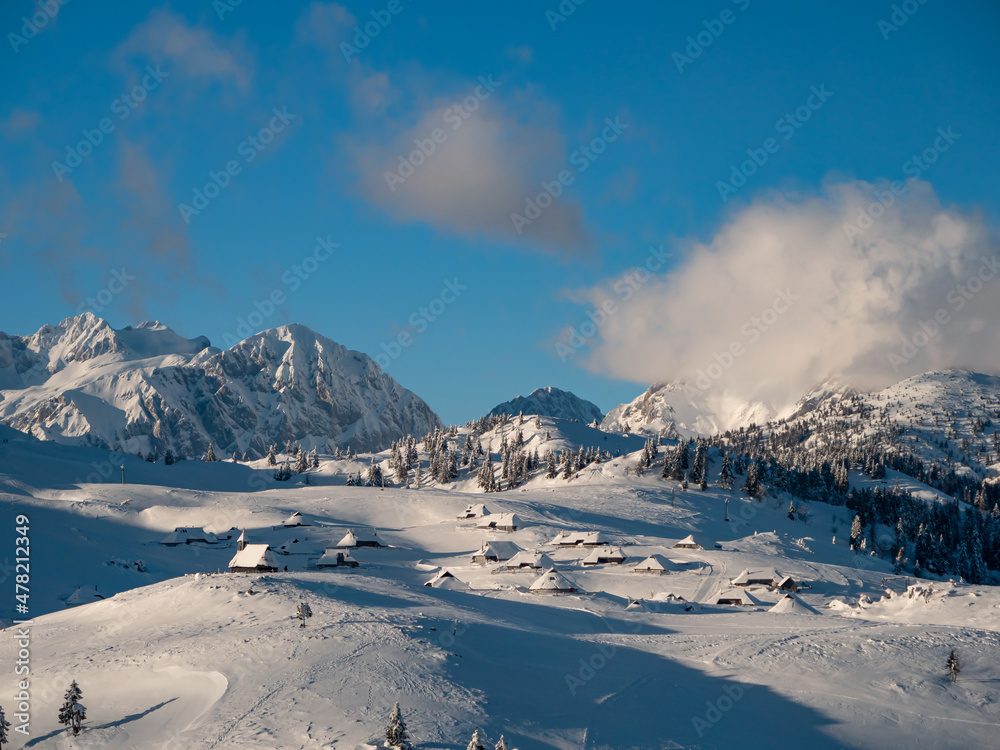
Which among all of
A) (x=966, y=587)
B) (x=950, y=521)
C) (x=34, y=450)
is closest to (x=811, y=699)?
(x=966, y=587)

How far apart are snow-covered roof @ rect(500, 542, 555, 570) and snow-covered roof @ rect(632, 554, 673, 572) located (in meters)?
8.86

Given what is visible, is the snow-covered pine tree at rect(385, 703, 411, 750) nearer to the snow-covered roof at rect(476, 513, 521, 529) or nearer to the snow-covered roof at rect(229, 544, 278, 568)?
the snow-covered roof at rect(229, 544, 278, 568)

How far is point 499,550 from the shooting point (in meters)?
86.5

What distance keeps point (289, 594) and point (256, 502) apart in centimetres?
7071

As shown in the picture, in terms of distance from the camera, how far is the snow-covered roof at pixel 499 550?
85375 mm

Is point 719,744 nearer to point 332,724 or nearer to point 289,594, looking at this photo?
point 332,724

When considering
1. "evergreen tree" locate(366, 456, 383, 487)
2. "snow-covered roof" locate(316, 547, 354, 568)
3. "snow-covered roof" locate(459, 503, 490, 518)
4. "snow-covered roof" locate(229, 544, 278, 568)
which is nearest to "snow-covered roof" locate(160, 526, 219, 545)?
"snow-covered roof" locate(316, 547, 354, 568)

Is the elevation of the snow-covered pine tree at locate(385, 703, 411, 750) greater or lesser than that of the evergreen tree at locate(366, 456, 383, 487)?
lesser

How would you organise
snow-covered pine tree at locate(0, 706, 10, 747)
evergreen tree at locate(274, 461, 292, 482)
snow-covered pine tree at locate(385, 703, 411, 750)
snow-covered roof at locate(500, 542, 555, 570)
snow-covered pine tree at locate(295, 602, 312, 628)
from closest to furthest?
snow-covered pine tree at locate(385, 703, 411, 750) → snow-covered pine tree at locate(0, 706, 10, 747) → snow-covered pine tree at locate(295, 602, 312, 628) → snow-covered roof at locate(500, 542, 555, 570) → evergreen tree at locate(274, 461, 292, 482)

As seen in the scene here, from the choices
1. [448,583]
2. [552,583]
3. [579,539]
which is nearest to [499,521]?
[579,539]

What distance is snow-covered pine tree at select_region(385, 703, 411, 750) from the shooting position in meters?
26.4

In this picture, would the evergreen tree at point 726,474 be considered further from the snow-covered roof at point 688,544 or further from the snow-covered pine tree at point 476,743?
the snow-covered pine tree at point 476,743

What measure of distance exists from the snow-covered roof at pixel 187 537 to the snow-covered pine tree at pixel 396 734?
222 feet

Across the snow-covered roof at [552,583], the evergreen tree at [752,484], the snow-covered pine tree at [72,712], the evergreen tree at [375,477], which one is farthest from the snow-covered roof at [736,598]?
the evergreen tree at [375,477]
